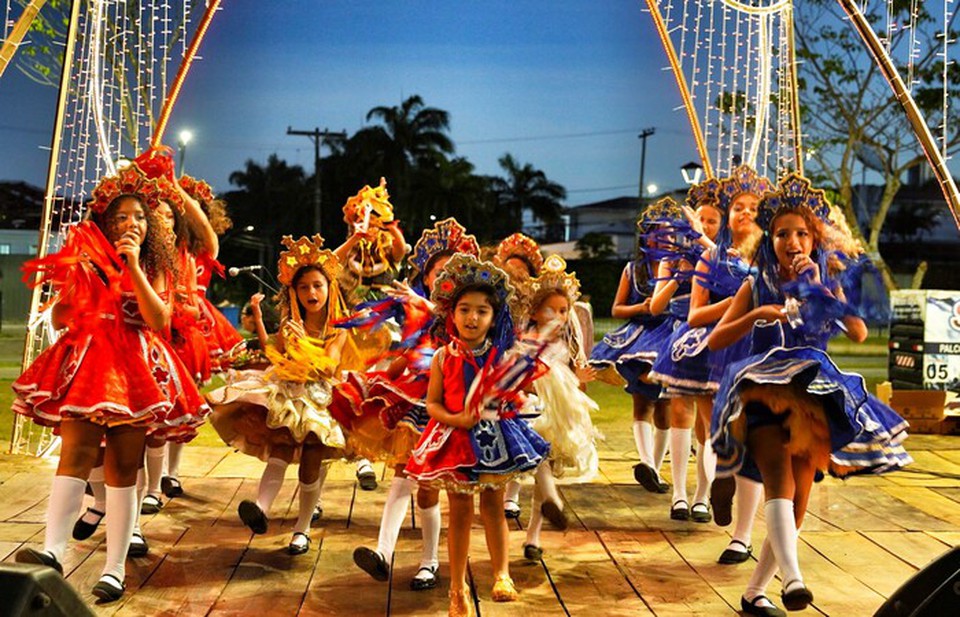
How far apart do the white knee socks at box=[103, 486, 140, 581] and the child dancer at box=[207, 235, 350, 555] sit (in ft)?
2.46

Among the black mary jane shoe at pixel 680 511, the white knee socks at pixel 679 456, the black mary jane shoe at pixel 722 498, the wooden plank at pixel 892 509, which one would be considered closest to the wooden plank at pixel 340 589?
the black mary jane shoe at pixel 722 498

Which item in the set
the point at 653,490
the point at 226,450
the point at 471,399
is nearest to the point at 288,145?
the point at 226,450

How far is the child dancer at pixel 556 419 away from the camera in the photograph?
15.3ft

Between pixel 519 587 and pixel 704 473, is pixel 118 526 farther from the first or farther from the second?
pixel 704 473

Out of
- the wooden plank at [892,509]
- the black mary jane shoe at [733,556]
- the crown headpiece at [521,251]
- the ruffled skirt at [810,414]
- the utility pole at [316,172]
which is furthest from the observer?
the utility pole at [316,172]

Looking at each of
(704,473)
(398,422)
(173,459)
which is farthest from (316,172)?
(398,422)

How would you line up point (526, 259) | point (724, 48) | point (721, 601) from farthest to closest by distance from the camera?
point (724, 48), point (526, 259), point (721, 601)

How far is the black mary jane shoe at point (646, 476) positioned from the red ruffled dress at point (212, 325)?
7.01ft

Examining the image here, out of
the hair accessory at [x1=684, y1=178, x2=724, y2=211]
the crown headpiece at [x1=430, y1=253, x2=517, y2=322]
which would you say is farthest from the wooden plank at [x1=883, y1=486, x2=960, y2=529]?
the crown headpiece at [x1=430, y1=253, x2=517, y2=322]

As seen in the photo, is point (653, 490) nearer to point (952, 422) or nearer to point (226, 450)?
point (226, 450)

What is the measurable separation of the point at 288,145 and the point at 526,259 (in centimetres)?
2091

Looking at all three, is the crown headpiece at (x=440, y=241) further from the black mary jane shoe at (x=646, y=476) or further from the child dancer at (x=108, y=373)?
the black mary jane shoe at (x=646, y=476)

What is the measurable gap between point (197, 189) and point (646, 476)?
2.75 meters

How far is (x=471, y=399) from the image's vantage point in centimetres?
386
